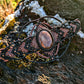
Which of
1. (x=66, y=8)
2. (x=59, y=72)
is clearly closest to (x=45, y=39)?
(x=59, y=72)

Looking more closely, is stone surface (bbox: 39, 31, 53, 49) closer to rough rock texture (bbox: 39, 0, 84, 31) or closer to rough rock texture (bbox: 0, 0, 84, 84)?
rough rock texture (bbox: 0, 0, 84, 84)

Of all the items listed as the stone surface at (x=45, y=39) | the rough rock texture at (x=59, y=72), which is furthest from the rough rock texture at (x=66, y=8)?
the stone surface at (x=45, y=39)

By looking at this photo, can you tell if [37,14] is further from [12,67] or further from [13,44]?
[12,67]

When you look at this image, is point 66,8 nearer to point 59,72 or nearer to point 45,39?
point 45,39

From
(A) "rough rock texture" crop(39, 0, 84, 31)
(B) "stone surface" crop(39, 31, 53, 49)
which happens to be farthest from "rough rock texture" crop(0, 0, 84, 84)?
(B) "stone surface" crop(39, 31, 53, 49)

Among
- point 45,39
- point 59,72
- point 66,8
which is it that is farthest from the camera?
point 66,8

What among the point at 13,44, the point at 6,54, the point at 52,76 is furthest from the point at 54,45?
the point at 6,54

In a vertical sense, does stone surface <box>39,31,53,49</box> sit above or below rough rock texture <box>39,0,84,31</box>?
below

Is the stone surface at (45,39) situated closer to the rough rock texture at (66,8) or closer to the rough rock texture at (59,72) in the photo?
the rough rock texture at (59,72)

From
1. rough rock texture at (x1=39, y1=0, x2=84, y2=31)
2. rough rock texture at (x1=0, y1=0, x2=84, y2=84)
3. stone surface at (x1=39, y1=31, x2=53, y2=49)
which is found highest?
rough rock texture at (x1=39, y1=0, x2=84, y2=31)
